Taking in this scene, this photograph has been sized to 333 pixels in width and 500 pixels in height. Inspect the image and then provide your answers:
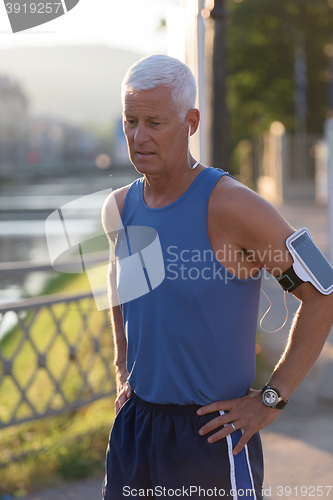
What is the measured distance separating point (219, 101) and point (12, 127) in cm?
792

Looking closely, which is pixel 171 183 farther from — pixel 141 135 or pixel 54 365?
pixel 54 365

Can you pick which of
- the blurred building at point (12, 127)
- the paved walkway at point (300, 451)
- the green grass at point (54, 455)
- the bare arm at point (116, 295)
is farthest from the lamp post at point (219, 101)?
the bare arm at point (116, 295)

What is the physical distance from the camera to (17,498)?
293 cm

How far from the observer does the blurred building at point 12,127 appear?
8594 millimetres

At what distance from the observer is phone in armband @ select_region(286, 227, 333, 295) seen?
1470 millimetres

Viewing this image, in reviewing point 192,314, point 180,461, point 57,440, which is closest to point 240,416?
Answer: point 180,461

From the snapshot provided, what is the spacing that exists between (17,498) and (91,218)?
162 cm

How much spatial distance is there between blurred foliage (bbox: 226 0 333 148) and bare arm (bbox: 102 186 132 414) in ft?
69.9

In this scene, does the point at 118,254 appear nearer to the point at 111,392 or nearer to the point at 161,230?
the point at 161,230

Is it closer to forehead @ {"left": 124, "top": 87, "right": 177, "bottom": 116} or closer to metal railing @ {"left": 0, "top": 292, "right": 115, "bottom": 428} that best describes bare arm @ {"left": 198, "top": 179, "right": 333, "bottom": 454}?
forehead @ {"left": 124, "top": 87, "right": 177, "bottom": 116}

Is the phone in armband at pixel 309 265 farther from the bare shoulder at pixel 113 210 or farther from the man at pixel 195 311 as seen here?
the bare shoulder at pixel 113 210

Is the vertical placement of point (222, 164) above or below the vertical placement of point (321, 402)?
above

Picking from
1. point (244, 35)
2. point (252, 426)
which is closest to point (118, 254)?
point (252, 426)

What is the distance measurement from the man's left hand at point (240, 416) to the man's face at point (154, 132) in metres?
0.71
